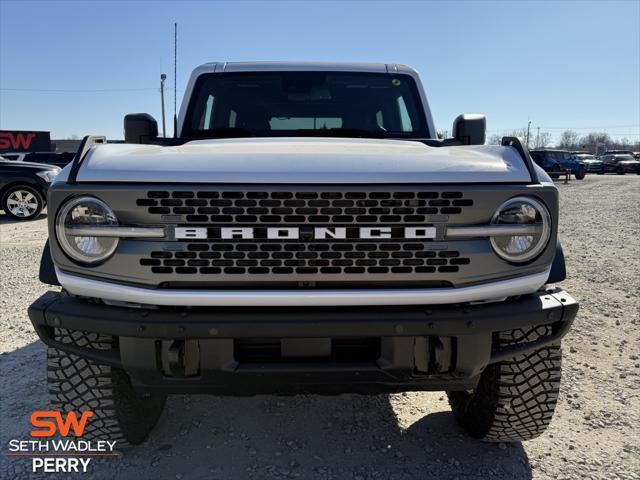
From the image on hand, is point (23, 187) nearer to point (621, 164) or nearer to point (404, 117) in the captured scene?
point (404, 117)

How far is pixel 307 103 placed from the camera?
12.3ft

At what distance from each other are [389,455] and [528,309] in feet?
3.93

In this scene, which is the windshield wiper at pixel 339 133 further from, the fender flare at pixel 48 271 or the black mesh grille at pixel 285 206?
the fender flare at pixel 48 271

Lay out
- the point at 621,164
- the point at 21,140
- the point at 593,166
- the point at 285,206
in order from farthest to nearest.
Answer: the point at 621,164
the point at 593,166
the point at 21,140
the point at 285,206

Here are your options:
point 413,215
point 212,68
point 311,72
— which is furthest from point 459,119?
point 212,68

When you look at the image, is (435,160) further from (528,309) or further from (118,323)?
(118,323)

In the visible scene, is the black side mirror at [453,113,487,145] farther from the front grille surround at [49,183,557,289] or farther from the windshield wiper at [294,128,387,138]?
the front grille surround at [49,183,557,289]

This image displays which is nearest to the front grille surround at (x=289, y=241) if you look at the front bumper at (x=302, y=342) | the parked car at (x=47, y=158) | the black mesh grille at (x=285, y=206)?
the black mesh grille at (x=285, y=206)

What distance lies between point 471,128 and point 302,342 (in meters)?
1.99

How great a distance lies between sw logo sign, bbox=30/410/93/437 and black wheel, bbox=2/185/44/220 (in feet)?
32.2

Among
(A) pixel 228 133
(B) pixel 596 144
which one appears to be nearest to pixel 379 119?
(A) pixel 228 133

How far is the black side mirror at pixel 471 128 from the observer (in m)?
3.29

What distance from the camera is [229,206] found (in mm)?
1989

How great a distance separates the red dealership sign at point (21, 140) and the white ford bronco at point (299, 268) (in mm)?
37366
